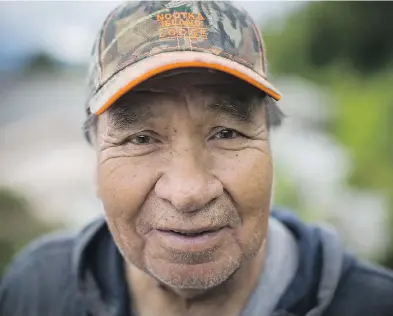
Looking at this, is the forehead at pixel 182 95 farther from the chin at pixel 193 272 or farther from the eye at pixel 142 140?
the chin at pixel 193 272

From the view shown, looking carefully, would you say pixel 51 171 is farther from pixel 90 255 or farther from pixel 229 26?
pixel 229 26

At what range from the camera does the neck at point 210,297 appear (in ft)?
6.32

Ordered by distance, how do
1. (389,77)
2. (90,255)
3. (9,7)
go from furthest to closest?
(389,77), (9,7), (90,255)

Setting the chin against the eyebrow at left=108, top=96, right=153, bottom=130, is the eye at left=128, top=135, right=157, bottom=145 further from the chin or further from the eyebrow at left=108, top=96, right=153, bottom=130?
the chin

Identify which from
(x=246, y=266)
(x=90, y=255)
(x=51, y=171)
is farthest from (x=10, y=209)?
A: (x=246, y=266)

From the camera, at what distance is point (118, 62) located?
1.66 metres

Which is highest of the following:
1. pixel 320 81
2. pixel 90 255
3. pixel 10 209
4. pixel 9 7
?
pixel 9 7

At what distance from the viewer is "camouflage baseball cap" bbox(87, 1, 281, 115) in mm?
1565

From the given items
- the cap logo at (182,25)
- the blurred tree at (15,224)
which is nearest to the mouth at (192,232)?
the cap logo at (182,25)

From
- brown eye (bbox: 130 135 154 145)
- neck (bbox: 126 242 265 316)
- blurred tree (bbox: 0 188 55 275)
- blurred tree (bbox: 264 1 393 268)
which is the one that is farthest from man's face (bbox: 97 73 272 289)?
blurred tree (bbox: 264 1 393 268)

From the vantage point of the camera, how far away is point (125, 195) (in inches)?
65.2

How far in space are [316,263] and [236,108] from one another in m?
0.72

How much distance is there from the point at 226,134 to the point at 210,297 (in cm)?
66

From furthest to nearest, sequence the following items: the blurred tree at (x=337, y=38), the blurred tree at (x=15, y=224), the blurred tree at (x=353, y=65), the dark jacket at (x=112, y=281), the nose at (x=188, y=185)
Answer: the blurred tree at (x=337, y=38), the blurred tree at (x=353, y=65), the blurred tree at (x=15, y=224), the dark jacket at (x=112, y=281), the nose at (x=188, y=185)
